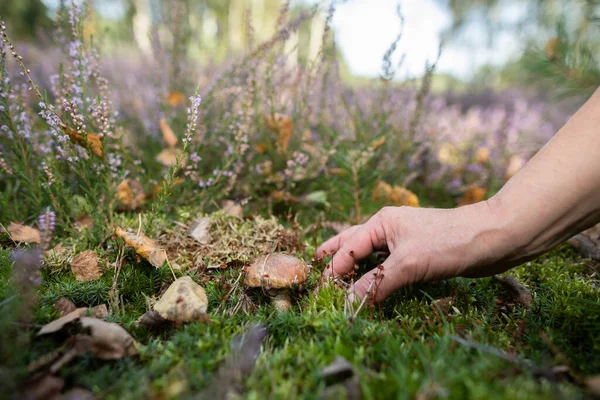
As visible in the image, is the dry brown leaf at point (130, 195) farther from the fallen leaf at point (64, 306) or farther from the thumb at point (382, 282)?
the thumb at point (382, 282)

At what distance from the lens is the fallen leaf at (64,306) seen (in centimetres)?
168

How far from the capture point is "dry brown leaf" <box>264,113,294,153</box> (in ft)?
9.98

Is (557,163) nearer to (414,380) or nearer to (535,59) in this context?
(414,380)

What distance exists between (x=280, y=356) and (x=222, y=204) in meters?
1.75

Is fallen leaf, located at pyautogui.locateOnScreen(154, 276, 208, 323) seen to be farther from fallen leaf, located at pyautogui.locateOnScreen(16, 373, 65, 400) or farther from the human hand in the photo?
the human hand

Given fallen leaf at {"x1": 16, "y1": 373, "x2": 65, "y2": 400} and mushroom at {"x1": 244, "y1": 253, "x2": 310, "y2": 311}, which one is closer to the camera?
fallen leaf at {"x1": 16, "y1": 373, "x2": 65, "y2": 400}

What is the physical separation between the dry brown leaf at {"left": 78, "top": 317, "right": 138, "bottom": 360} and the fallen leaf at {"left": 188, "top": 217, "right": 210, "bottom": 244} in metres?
0.95

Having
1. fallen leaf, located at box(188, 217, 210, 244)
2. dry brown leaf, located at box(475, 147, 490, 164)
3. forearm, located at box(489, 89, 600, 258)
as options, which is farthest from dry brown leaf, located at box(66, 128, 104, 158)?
dry brown leaf, located at box(475, 147, 490, 164)

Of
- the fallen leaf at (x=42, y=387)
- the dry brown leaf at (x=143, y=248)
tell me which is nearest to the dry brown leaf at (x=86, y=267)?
the dry brown leaf at (x=143, y=248)

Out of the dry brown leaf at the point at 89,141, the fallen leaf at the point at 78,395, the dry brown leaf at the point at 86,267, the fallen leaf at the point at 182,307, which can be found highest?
the dry brown leaf at the point at 89,141

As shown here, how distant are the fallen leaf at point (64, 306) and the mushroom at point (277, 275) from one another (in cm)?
84

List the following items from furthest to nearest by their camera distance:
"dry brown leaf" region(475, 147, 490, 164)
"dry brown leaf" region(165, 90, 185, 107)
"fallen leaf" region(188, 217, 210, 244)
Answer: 1. "dry brown leaf" region(475, 147, 490, 164)
2. "dry brown leaf" region(165, 90, 185, 107)
3. "fallen leaf" region(188, 217, 210, 244)

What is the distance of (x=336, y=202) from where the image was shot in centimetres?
332

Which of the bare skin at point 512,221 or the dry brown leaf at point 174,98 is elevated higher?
the dry brown leaf at point 174,98
